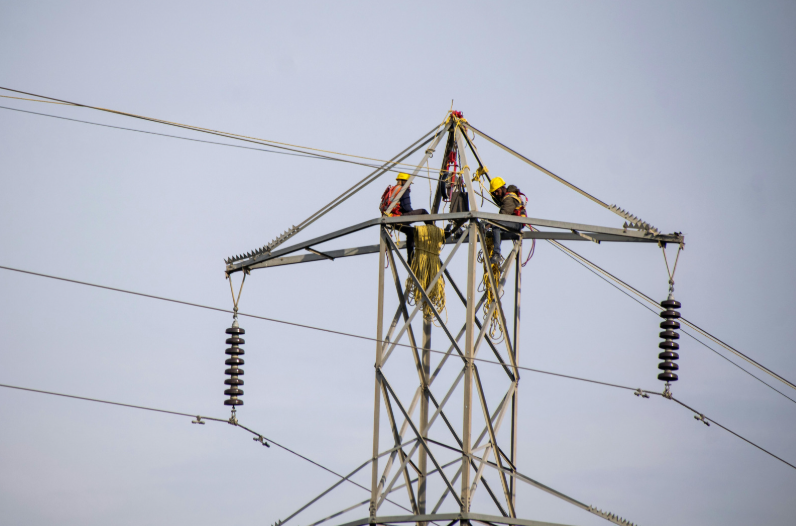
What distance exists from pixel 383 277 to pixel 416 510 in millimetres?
4548

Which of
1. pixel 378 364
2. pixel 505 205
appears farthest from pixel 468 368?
pixel 505 205

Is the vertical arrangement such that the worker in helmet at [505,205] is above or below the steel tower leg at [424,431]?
above

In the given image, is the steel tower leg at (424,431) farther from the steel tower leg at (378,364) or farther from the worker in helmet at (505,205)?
the worker in helmet at (505,205)

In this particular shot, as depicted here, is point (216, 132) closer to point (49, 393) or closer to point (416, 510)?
point (49, 393)

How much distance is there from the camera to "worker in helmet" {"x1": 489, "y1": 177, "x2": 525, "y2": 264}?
23.2 m

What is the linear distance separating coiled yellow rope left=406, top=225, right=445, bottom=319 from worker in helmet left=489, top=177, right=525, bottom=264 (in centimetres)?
112

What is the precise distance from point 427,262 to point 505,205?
1.93 m

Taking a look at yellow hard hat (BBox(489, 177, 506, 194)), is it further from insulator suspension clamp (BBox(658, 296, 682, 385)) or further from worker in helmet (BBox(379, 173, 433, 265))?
insulator suspension clamp (BBox(658, 296, 682, 385))

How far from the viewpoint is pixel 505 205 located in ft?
76.6

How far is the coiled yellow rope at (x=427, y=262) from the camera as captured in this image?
23.3 metres

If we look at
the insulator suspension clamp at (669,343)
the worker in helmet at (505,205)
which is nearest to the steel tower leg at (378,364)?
the worker in helmet at (505,205)

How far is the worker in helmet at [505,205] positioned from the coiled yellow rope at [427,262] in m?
1.12

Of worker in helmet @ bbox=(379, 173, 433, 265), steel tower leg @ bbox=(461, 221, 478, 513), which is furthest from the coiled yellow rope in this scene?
steel tower leg @ bbox=(461, 221, 478, 513)

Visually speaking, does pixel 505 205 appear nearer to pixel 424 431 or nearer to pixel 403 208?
pixel 403 208
